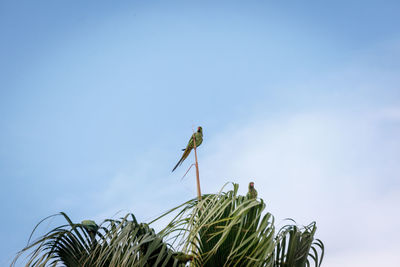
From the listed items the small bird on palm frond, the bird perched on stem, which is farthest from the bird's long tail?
the small bird on palm frond

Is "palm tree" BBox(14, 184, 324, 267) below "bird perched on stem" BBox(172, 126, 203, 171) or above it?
below

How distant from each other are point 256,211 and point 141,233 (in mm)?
1054

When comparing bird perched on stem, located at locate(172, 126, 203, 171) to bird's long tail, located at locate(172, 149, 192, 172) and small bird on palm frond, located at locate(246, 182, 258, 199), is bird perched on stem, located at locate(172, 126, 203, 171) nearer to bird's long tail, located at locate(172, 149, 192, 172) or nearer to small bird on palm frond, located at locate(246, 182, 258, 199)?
bird's long tail, located at locate(172, 149, 192, 172)

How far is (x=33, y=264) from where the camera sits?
12.5 ft

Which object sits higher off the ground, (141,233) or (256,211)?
(256,211)

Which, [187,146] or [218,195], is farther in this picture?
[187,146]

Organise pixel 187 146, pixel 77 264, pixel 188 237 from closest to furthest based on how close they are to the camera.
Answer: pixel 188 237
pixel 77 264
pixel 187 146

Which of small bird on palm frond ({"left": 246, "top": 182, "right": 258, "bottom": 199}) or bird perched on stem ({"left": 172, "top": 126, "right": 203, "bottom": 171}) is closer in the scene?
small bird on palm frond ({"left": 246, "top": 182, "right": 258, "bottom": 199})

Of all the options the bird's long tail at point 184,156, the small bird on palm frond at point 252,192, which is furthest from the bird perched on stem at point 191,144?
the small bird on palm frond at point 252,192

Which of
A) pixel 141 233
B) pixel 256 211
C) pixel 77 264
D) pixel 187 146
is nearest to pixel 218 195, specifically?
pixel 256 211

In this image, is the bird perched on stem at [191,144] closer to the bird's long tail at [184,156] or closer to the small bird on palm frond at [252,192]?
the bird's long tail at [184,156]

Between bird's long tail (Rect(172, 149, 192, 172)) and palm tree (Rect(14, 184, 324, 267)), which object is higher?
bird's long tail (Rect(172, 149, 192, 172))

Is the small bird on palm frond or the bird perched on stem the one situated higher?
the bird perched on stem

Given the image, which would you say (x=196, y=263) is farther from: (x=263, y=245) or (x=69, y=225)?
(x=69, y=225)
